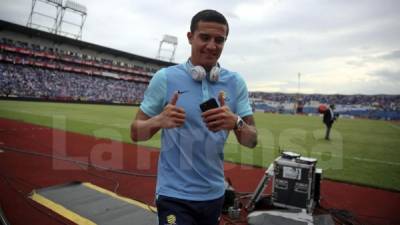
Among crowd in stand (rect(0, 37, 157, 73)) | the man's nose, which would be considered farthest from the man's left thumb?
crowd in stand (rect(0, 37, 157, 73))

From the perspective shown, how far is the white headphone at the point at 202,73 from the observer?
2.25 meters

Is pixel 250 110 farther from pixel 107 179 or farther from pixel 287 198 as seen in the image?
pixel 107 179

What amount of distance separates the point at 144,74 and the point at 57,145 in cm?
7357

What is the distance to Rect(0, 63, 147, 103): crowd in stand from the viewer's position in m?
48.1

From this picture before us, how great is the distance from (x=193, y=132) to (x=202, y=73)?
1.46ft

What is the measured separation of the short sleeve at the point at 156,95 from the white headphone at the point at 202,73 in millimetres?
217

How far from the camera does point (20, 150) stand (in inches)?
393

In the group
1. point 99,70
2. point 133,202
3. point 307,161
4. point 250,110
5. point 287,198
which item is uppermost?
point 99,70

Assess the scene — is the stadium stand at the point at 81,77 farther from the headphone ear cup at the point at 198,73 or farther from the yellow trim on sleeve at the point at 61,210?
the headphone ear cup at the point at 198,73

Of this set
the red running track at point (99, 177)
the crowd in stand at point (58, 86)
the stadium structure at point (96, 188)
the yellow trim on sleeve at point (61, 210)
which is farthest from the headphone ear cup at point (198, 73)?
the crowd in stand at point (58, 86)

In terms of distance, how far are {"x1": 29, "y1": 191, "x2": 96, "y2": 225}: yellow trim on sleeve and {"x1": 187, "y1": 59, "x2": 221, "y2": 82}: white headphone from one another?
12.5 ft

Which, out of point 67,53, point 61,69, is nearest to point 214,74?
point 61,69

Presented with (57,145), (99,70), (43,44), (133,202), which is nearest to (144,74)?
(99,70)

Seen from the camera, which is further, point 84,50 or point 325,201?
point 84,50
